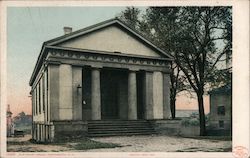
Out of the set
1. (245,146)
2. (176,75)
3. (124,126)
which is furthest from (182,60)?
(245,146)

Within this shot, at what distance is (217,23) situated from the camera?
11.2 metres

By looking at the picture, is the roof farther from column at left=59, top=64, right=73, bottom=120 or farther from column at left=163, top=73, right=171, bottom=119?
column at left=59, top=64, right=73, bottom=120

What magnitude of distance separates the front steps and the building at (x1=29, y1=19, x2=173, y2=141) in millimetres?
219

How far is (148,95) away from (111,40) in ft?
7.05

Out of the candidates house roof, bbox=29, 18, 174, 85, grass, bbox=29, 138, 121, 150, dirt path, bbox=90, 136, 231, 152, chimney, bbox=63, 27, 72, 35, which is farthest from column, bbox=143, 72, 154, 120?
chimney, bbox=63, 27, 72, 35

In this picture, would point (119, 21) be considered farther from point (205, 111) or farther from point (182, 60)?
point (205, 111)

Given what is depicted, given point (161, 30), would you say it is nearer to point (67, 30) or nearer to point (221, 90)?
point (221, 90)

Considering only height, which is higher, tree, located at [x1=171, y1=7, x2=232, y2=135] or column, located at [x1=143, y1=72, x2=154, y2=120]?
tree, located at [x1=171, y1=7, x2=232, y2=135]

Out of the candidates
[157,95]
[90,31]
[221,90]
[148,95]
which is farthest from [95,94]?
[221,90]

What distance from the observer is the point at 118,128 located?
11430 millimetres

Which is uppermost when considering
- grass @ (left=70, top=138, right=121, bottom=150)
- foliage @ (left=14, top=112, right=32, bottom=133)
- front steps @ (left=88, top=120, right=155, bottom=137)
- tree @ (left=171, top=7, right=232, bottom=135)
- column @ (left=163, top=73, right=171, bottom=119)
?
tree @ (left=171, top=7, right=232, bottom=135)

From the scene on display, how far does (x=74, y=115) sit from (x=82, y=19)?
9.90 feet

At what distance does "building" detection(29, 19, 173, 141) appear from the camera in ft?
35.3

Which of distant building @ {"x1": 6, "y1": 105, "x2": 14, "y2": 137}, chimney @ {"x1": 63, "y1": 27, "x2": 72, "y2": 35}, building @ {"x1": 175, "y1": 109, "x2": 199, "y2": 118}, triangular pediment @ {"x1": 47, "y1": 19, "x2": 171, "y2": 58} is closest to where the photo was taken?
distant building @ {"x1": 6, "y1": 105, "x2": 14, "y2": 137}
